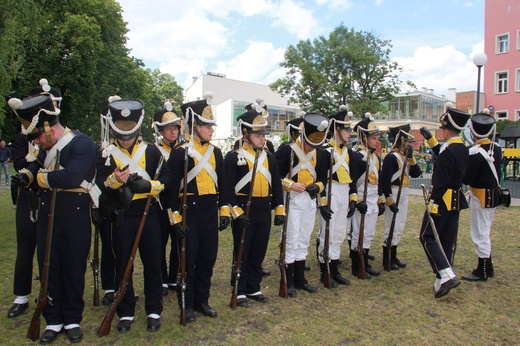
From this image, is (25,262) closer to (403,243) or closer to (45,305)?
(45,305)

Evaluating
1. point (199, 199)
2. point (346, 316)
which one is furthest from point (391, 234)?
point (199, 199)

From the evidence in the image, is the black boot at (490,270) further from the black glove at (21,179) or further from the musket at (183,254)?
the black glove at (21,179)

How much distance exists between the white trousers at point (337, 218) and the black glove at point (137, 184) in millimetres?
3039

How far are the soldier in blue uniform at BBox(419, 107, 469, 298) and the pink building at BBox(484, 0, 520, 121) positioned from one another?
112ft

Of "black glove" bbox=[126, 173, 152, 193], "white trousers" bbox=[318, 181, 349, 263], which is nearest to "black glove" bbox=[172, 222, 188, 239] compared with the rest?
Result: "black glove" bbox=[126, 173, 152, 193]

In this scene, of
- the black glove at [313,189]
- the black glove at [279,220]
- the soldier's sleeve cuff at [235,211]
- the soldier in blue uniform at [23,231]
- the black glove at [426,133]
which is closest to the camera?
the soldier in blue uniform at [23,231]

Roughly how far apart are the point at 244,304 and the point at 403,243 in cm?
485

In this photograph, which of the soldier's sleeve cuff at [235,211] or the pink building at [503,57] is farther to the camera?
the pink building at [503,57]

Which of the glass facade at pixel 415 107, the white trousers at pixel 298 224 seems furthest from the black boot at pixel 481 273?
the glass facade at pixel 415 107

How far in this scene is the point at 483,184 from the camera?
6.61 m

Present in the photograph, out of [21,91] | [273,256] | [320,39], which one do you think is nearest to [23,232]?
[273,256]

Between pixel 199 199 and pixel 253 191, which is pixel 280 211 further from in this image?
pixel 199 199

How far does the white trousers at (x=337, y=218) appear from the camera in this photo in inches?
252

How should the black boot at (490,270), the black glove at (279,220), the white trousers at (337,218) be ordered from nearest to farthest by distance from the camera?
the black glove at (279,220), the white trousers at (337,218), the black boot at (490,270)
